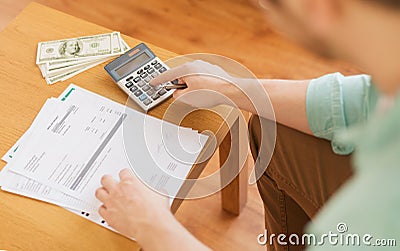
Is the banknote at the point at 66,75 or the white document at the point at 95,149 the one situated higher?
the banknote at the point at 66,75

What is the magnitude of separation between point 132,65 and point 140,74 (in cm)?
3

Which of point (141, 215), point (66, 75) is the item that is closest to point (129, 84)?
point (66, 75)

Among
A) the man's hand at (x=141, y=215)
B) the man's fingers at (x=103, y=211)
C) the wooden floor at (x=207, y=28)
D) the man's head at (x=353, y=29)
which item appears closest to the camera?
the man's head at (x=353, y=29)

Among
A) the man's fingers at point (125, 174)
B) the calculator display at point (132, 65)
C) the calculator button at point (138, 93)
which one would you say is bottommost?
the man's fingers at point (125, 174)

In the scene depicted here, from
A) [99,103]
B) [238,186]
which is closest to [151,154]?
[99,103]

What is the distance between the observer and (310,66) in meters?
1.85

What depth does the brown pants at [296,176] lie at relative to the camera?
3.24ft

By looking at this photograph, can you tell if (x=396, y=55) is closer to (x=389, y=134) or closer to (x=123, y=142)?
(x=389, y=134)

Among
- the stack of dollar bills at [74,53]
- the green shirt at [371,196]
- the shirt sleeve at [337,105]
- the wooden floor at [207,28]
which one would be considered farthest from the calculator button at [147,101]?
the wooden floor at [207,28]

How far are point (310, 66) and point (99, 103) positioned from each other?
34.2 inches

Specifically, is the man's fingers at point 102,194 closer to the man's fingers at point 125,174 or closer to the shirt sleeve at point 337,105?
the man's fingers at point 125,174

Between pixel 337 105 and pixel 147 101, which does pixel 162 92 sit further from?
pixel 337 105

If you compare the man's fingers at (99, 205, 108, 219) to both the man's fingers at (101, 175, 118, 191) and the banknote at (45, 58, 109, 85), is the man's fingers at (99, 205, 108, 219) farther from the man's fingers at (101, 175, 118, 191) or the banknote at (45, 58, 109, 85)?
the banknote at (45, 58, 109, 85)

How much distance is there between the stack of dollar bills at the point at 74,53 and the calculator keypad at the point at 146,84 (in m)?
0.09
